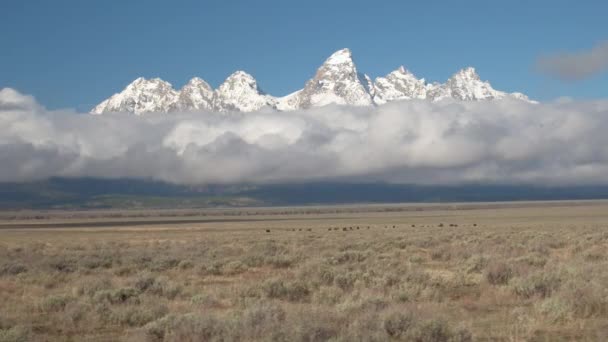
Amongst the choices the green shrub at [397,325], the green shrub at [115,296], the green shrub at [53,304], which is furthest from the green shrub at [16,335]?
the green shrub at [397,325]

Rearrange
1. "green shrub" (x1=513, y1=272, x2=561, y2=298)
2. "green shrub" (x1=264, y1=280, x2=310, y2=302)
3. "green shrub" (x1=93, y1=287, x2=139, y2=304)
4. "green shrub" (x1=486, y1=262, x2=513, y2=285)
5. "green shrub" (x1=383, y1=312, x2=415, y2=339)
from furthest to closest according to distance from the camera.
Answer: "green shrub" (x1=486, y1=262, x2=513, y2=285), "green shrub" (x1=264, y1=280, x2=310, y2=302), "green shrub" (x1=513, y1=272, x2=561, y2=298), "green shrub" (x1=93, y1=287, x2=139, y2=304), "green shrub" (x1=383, y1=312, x2=415, y2=339)

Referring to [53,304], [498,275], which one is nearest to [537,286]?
[498,275]

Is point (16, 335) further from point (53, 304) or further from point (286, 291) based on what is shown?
point (286, 291)

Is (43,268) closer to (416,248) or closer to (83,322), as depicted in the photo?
(83,322)

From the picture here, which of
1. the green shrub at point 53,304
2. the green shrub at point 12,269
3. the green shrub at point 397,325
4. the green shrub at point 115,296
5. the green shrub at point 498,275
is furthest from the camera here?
the green shrub at point 12,269

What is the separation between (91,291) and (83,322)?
3.90m

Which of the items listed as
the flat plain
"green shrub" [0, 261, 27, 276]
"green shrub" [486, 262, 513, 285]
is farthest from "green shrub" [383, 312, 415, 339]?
"green shrub" [0, 261, 27, 276]

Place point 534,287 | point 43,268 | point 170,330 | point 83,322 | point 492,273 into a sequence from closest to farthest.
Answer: point 170,330
point 83,322
point 534,287
point 492,273
point 43,268

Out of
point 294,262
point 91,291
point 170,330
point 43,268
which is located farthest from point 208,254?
point 170,330

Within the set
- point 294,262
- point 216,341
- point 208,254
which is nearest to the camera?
point 216,341

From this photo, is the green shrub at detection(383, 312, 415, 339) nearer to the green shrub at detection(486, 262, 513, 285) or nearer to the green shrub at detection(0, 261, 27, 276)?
the green shrub at detection(486, 262, 513, 285)

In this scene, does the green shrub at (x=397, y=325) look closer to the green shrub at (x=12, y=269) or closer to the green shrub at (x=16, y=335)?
the green shrub at (x=16, y=335)

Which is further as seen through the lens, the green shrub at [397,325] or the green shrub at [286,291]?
the green shrub at [286,291]

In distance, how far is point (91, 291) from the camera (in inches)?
755
